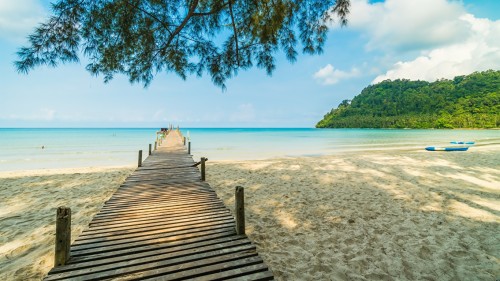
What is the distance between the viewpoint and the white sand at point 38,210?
3.47m

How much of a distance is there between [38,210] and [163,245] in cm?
523

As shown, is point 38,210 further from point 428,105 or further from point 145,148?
point 428,105

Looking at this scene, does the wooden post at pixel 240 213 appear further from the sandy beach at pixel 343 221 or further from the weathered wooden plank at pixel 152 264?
the sandy beach at pixel 343 221

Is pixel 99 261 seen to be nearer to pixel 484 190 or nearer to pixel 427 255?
pixel 427 255

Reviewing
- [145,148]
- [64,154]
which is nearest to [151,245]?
[64,154]

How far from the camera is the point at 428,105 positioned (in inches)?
3376

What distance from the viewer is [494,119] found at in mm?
67062

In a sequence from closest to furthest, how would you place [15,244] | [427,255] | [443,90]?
[427,255] < [15,244] < [443,90]

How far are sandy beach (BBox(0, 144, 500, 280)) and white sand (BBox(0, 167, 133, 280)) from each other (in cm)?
3

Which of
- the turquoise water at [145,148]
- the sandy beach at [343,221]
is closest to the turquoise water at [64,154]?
the turquoise water at [145,148]

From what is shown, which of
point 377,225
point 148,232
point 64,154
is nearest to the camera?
point 148,232

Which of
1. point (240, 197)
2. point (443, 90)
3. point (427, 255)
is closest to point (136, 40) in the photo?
point (240, 197)

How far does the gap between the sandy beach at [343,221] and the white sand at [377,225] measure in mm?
17

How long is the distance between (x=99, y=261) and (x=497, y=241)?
6216mm
